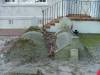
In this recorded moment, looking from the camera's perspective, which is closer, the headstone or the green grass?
the headstone

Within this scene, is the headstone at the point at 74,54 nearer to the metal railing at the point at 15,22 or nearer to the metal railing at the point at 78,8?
the metal railing at the point at 78,8

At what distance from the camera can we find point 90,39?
49.0 feet

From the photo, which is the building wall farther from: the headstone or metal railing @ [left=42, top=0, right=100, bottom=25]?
the headstone

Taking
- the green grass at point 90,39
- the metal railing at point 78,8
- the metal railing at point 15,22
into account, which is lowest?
the green grass at point 90,39

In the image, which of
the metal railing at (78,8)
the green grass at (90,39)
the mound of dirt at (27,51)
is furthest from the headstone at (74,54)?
the metal railing at (78,8)

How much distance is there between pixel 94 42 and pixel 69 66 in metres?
4.60

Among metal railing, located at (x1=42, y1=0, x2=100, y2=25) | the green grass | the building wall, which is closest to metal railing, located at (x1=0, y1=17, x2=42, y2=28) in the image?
the building wall

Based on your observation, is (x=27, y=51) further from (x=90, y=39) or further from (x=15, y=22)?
(x=15, y=22)

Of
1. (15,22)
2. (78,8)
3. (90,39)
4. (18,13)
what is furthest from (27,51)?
(18,13)

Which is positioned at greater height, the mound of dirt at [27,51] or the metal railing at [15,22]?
the metal railing at [15,22]

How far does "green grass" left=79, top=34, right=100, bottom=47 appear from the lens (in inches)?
546

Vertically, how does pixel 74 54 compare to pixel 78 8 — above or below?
below

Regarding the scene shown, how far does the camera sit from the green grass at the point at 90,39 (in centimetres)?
1386

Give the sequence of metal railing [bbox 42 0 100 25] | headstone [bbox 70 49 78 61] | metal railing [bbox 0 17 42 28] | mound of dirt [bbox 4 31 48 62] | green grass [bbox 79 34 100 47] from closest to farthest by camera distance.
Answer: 1. headstone [bbox 70 49 78 61]
2. mound of dirt [bbox 4 31 48 62]
3. green grass [bbox 79 34 100 47]
4. metal railing [bbox 42 0 100 25]
5. metal railing [bbox 0 17 42 28]
